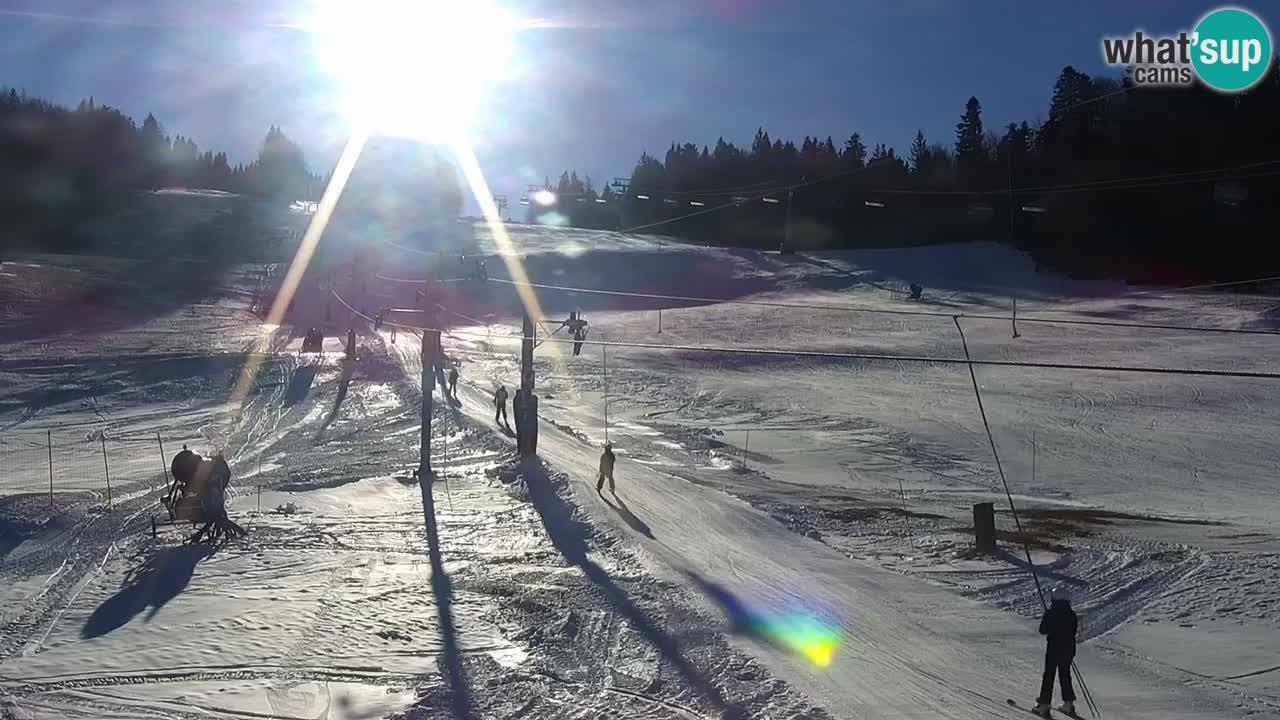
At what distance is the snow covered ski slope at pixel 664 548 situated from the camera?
1316 centimetres

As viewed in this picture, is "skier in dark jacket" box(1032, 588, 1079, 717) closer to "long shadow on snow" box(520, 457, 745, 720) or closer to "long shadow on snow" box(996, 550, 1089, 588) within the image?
"long shadow on snow" box(520, 457, 745, 720)

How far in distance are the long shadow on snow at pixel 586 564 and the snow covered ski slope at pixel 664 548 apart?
84 mm

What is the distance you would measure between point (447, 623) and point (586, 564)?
406cm

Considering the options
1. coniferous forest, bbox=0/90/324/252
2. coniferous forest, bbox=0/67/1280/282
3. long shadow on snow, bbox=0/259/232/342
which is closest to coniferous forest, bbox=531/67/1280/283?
coniferous forest, bbox=0/67/1280/282

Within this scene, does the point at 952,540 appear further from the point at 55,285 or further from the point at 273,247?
the point at 273,247

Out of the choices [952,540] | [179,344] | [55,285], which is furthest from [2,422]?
[55,285]

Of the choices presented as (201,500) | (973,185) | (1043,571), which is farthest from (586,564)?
(973,185)

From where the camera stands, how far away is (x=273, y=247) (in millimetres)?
117750

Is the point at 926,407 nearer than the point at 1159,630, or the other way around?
the point at 1159,630

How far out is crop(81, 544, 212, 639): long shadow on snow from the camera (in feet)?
48.5

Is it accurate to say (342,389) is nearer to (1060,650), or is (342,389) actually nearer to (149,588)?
(149,588)

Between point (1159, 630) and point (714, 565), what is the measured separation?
738 centimetres

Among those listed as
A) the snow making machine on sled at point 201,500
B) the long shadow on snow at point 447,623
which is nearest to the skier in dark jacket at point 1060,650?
the long shadow on snow at point 447,623

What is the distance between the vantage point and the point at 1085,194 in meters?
82.4
